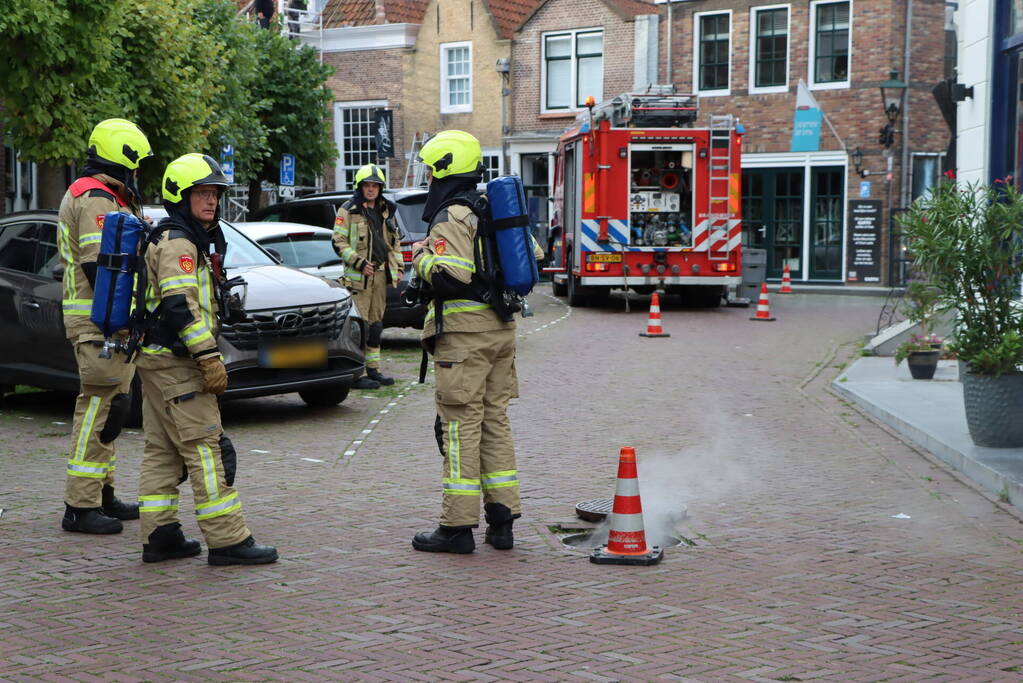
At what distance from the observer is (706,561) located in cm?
616

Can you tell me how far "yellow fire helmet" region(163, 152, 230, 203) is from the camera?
19.1 ft

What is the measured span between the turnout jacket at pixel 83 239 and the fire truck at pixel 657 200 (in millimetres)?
14605

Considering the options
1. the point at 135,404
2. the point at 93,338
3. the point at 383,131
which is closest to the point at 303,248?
the point at 135,404

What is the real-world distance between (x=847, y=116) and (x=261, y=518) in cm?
2579

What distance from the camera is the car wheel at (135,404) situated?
930cm

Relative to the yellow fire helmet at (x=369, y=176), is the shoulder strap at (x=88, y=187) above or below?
below

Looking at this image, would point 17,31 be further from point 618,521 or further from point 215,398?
point 618,521

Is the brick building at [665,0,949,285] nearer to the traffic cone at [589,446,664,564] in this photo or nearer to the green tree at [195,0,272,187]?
the green tree at [195,0,272,187]

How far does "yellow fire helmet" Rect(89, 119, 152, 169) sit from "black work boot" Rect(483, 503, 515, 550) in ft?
8.26

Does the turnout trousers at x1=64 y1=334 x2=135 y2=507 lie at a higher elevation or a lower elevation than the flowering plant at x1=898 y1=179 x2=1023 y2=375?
lower

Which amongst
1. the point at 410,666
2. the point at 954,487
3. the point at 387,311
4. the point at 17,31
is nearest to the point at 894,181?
the point at 387,311

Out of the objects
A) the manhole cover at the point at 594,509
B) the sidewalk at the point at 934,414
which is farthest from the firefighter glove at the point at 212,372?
the sidewalk at the point at 934,414

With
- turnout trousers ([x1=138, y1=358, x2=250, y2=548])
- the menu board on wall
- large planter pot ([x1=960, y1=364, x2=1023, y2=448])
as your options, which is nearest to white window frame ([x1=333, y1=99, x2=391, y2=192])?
the menu board on wall

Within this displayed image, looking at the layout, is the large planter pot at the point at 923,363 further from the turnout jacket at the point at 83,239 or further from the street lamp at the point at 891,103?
the street lamp at the point at 891,103
